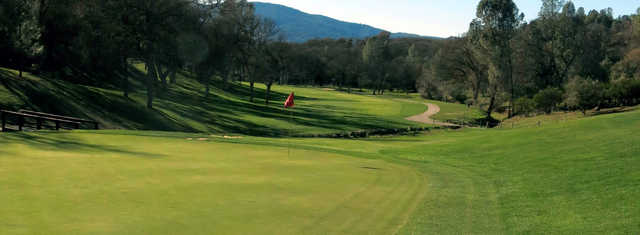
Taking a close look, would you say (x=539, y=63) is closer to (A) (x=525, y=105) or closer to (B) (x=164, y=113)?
(A) (x=525, y=105)

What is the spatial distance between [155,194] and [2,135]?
526 inches

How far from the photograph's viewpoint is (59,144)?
18.0 m

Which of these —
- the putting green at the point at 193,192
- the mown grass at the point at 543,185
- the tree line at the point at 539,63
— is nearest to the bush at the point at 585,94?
the tree line at the point at 539,63

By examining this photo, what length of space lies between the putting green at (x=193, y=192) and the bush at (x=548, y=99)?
5564 cm

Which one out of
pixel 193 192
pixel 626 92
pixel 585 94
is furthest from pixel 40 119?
pixel 626 92

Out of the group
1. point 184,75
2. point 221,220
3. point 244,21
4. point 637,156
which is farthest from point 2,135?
point 184,75

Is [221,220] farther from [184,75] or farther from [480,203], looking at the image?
[184,75]

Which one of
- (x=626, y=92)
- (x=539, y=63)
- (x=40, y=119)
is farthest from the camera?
(x=539, y=63)

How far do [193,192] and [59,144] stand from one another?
10559 millimetres

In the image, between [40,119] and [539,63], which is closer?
[40,119]

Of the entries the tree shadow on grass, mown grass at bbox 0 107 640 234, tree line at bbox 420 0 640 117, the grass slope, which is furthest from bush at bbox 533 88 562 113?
the tree shadow on grass

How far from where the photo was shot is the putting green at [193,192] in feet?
25.9

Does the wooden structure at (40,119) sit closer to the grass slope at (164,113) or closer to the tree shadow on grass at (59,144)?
the tree shadow on grass at (59,144)

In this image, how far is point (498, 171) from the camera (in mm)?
16391
